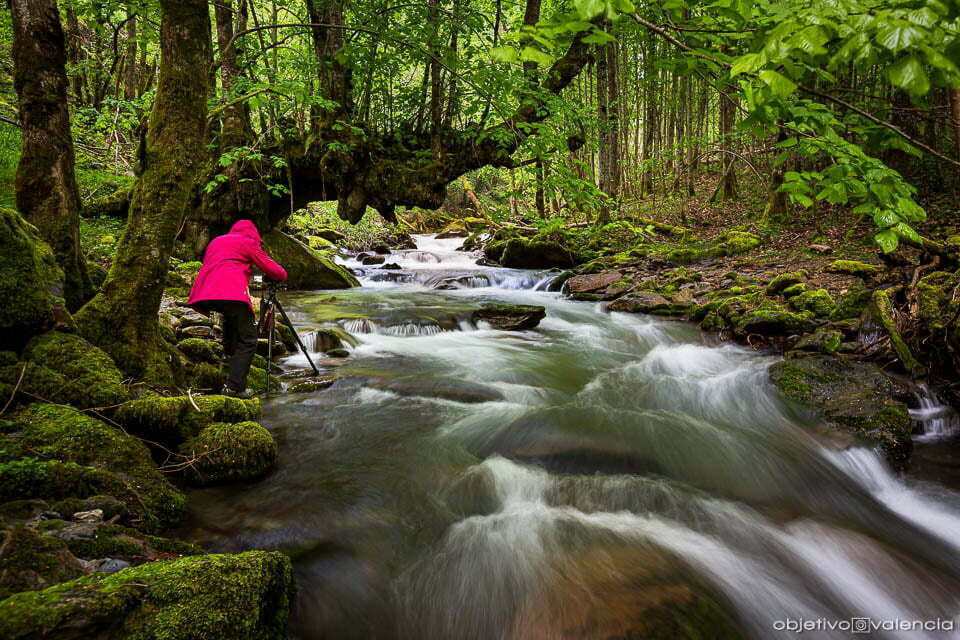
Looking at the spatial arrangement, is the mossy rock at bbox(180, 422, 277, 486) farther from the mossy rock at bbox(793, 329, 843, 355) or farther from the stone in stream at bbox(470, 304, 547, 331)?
the mossy rock at bbox(793, 329, 843, 355)

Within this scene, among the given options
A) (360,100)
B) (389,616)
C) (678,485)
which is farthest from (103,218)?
(678,485)

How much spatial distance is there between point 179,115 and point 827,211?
54.1 feet

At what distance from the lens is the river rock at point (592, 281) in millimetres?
12430

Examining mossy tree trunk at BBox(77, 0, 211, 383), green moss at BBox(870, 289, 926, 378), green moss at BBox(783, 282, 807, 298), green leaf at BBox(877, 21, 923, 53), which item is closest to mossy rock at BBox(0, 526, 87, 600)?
mossy tree trunk at BBox(77, 0, 211, 383)

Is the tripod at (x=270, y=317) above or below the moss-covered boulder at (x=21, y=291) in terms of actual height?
below

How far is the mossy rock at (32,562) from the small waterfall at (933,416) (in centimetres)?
667

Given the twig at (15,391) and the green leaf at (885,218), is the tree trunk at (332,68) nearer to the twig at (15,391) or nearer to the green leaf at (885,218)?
the twig at (15,391)

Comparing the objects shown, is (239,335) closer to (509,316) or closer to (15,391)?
(15,391)

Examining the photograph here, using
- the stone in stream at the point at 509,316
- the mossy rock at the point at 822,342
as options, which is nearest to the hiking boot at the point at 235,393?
the stone in stream at the point at 509,316

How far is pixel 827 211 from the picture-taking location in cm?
1363

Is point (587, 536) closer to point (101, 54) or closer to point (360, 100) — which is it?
point (360, 100)

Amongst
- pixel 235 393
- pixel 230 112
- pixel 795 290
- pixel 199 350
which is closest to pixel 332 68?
pixel 230 112

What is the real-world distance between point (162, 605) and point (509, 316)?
26.9ft

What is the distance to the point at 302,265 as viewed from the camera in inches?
504
